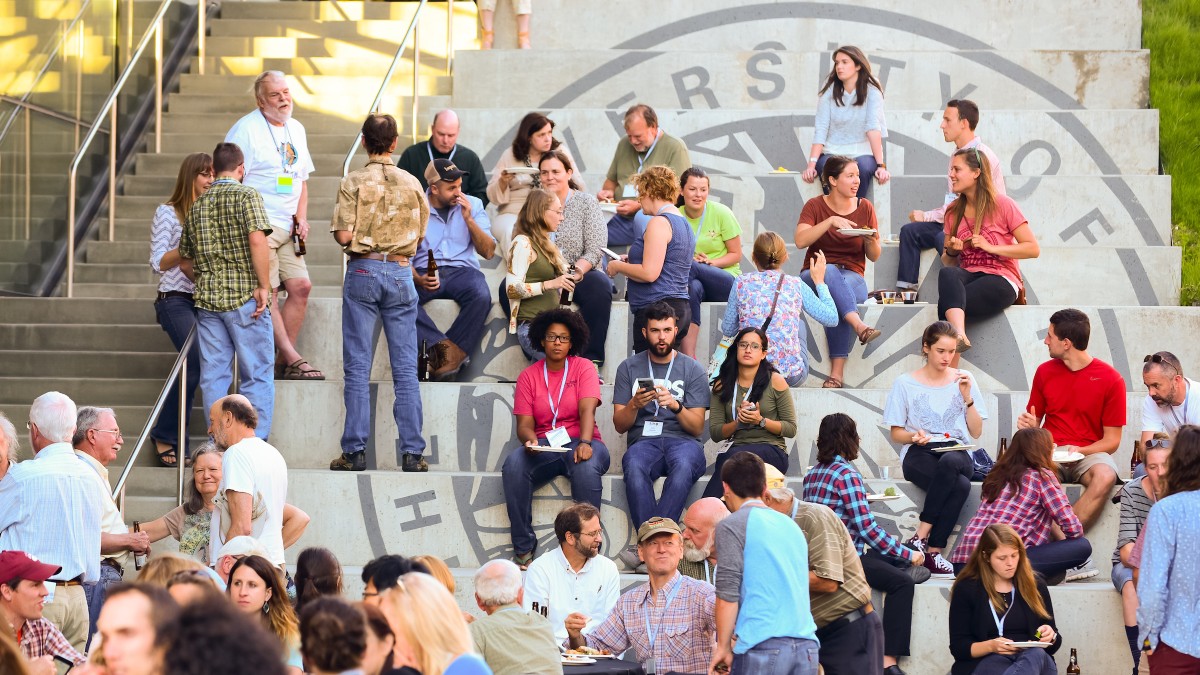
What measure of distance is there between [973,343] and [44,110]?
729cm

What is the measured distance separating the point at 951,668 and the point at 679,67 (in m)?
7.31

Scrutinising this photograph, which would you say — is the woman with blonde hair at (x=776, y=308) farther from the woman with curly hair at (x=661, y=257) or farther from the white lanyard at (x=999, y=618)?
the white lanyard at (x=999, y=618)

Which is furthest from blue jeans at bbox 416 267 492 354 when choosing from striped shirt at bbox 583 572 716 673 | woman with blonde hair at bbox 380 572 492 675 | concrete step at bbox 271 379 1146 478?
woman with blonde hair at bbox 380 572 492 675

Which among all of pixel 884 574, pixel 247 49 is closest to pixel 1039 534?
pixel 884 574

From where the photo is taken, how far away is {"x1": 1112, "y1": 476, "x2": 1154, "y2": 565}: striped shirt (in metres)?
8.99

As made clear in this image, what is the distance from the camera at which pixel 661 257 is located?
10.4 meters

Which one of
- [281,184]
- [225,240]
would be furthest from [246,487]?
[281,184]

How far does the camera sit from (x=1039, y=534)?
29.9 ft

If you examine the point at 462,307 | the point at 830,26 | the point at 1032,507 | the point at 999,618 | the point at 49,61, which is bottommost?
the point at 999,618

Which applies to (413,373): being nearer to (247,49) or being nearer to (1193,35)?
(247,49)

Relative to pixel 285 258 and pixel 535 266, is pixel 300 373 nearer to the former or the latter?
pixel 285 258

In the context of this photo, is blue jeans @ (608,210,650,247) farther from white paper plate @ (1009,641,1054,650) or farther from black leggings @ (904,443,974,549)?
white paper plate @ (1009,641,1054,650)

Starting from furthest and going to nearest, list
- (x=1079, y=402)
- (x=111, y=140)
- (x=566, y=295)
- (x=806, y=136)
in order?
(x=806, y=136) < (x=111, y=140) < (x=566, y=295) < (x=1079, y=402)

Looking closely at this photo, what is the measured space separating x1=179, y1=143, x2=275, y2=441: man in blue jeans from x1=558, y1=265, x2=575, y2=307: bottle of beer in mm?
1834
